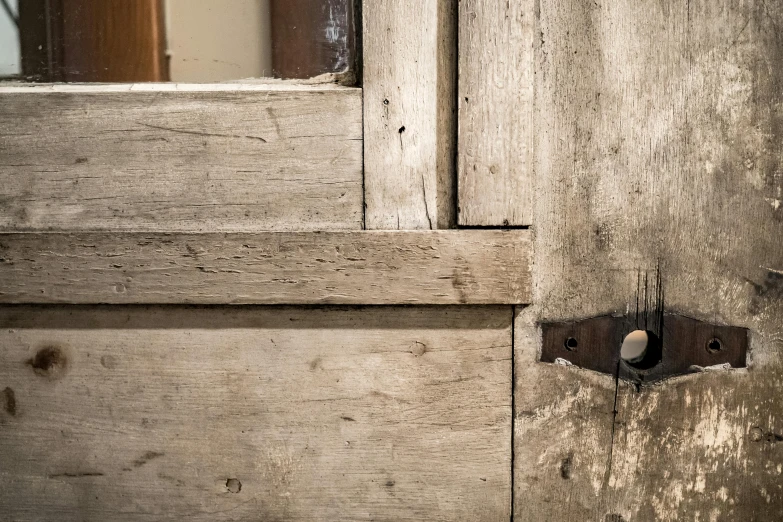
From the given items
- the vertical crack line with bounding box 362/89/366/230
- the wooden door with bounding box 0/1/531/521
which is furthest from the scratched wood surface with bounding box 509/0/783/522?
the vertical crack line with bounding box 362/89/366/230

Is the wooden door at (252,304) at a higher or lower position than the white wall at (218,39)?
lower

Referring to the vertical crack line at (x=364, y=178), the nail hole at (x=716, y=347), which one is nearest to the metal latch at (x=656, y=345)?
the nail hole at (x=716, y=347)

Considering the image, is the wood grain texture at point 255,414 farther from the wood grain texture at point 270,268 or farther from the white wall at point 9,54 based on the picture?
the white wall at point 9,54

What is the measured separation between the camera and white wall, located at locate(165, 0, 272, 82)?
3.01 feet

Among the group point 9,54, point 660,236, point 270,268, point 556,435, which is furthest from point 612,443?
point 9,54

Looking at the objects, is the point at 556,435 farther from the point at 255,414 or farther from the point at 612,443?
the point at 255,414

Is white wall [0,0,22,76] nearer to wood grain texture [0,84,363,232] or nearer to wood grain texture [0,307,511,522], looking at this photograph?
wood grain texture [0,84,363,232]

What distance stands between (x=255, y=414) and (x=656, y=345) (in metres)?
0.72

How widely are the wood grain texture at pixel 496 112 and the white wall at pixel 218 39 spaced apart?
35cm

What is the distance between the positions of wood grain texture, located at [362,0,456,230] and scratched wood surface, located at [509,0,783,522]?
0.16 m

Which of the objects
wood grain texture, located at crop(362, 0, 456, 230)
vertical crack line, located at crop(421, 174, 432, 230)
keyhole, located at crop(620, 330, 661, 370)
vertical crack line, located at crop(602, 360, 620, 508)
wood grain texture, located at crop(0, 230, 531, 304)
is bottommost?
vertical crack line, located at crop(602, 360, 620, 508)

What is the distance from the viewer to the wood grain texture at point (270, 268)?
0.86 meters

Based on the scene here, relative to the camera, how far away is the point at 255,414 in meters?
0.92

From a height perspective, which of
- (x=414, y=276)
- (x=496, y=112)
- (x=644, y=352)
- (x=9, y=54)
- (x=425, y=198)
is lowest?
(x=644, y=352)
